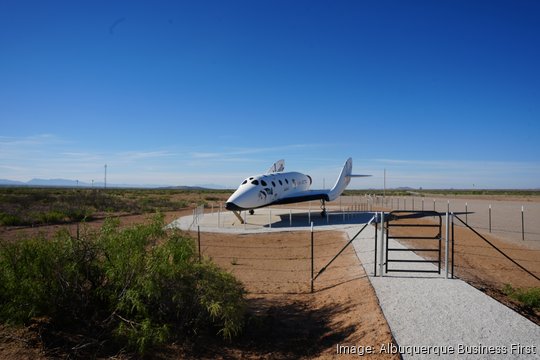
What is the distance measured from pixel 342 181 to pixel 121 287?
1066 inches

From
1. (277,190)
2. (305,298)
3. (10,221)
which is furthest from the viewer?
(277,190)

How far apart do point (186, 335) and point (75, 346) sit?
5.85ft

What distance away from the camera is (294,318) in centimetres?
820

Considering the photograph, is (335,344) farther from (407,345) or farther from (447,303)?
(447,303)

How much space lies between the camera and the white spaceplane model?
921 inches

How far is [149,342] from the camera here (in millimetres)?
5977

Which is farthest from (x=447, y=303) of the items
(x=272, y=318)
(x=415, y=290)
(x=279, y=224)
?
(x=279, y=224)

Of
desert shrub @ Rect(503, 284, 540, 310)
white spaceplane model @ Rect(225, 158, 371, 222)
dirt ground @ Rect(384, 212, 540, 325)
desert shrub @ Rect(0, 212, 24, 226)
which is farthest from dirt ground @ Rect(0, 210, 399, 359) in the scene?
desert shrub @ Rect(0, 212, 24, 226)

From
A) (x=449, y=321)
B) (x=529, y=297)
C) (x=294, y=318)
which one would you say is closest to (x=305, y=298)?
(x=294, y=318)

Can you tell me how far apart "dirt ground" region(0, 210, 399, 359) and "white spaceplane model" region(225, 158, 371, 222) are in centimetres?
888

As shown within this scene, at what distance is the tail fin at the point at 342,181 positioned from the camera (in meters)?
29.9

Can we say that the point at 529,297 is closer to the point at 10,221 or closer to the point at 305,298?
the point at 305,298

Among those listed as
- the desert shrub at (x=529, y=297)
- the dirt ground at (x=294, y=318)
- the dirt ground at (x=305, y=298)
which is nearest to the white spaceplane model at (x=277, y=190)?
the dirt ground at (x=305, y=298)

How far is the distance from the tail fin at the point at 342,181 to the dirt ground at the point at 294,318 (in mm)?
15286
